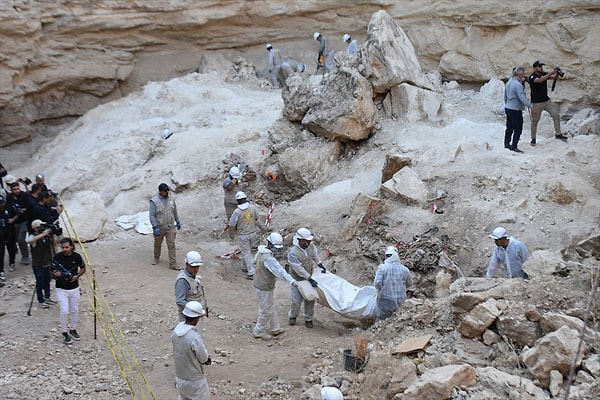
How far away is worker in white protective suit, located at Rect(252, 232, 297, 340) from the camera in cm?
881

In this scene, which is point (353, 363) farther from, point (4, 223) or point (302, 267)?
point (4, 223)

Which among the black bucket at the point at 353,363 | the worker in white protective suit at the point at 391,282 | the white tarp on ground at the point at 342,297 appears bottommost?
the white tarp on ground at the point at 342,297

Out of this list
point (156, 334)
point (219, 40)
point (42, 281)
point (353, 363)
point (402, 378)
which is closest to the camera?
point (402, 378)

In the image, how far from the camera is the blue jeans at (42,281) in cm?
945

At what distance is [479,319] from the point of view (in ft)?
23.9

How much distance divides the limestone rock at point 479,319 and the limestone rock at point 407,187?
14.7 ft

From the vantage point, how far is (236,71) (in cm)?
1973

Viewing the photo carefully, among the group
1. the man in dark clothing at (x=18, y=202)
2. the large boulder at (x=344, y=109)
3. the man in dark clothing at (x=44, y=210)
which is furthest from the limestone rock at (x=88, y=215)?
the large boulder at (x=344, y=109)

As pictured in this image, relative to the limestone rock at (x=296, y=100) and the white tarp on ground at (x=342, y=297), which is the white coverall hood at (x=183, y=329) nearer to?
the white tarp on ground at (x=342, y=297)

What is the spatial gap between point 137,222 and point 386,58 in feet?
18.5

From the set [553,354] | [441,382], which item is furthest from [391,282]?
[553,354]

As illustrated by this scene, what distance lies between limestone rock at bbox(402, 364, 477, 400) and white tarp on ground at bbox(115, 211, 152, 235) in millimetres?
7338

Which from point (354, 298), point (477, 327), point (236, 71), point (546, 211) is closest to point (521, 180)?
point (546, 211)

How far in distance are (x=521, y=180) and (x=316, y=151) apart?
4.00 metres
